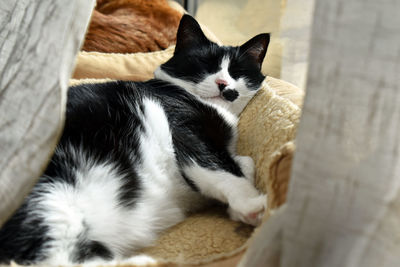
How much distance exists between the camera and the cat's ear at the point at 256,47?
123 cm

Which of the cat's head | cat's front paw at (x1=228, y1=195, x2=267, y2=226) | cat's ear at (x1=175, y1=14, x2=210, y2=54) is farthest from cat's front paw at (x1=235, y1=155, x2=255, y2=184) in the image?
cat's ear at (x1=175, y1=14, x2=210, y2=54)

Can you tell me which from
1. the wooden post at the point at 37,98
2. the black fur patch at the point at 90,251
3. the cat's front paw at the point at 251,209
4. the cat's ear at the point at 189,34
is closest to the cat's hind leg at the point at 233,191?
the cat's front paw at the point at 251,209

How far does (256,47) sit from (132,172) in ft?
2.23

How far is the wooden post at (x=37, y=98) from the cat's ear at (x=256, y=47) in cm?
78

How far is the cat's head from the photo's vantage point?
3.73 feet

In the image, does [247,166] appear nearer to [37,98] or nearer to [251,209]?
[251,209]

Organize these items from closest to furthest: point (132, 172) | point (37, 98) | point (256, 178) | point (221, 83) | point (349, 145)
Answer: point (349, 145) < point (37, 98) < point (132, 172) < point (256, 178) < point (221, 83)

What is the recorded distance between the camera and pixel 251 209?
76cm

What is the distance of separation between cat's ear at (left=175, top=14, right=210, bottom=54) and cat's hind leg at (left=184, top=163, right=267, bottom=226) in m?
0.53

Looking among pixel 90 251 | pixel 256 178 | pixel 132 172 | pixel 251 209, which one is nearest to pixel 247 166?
pixel 256 178

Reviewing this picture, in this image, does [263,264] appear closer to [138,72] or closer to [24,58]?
[24,58]

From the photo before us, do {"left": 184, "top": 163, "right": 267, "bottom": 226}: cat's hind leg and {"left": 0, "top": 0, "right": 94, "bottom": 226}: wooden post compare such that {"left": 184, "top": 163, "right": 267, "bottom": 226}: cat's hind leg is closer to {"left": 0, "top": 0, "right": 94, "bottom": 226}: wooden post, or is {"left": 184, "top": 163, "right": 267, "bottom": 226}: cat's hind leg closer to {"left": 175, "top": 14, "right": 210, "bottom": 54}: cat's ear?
{"left": 0, "top": 0, "right": 94, "bottom": 226}: wooden post

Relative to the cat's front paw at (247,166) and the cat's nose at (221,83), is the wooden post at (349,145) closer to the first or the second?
the cat's front paw at (247,166)

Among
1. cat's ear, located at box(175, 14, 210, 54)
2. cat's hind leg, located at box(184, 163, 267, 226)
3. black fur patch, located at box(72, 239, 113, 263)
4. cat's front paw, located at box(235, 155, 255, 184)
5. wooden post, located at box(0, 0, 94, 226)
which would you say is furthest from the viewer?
cat's ear, located at box(175, 14, 210, 54)
